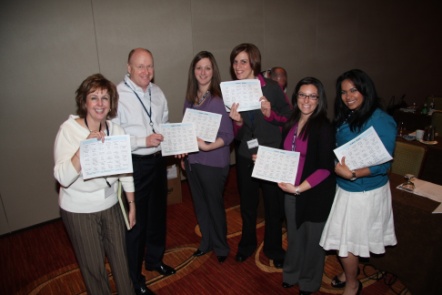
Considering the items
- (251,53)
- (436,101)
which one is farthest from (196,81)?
(436,101)

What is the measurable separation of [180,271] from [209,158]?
1.13 m

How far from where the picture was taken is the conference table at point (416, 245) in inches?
86.8

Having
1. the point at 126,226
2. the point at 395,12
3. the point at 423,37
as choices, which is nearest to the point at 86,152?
the point at 126,226

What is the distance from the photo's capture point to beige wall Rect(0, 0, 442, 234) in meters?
3.23

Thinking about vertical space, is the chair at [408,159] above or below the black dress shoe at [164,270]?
above

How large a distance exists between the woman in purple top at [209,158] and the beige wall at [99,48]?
1729mm

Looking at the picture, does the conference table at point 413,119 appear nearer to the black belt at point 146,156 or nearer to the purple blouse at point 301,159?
the purple blouse at point 301,159

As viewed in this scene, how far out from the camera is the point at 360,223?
2.06 m

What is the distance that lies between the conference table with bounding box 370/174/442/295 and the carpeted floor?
22cm

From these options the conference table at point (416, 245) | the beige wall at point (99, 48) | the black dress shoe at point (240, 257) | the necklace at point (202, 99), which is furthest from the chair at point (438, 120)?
the necklace at point (202, 99)

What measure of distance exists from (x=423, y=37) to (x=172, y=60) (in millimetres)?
7310

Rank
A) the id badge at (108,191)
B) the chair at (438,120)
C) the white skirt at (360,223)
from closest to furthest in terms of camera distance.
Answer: the id badge at (108,191)
the white skirt at (360,223)
the chair at (438,120)

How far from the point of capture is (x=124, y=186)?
2.05m

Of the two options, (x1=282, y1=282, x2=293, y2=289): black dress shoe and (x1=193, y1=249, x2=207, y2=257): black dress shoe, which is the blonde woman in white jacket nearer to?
(x1=193, y1=249, x2=207, y2=257): black dress shoe
